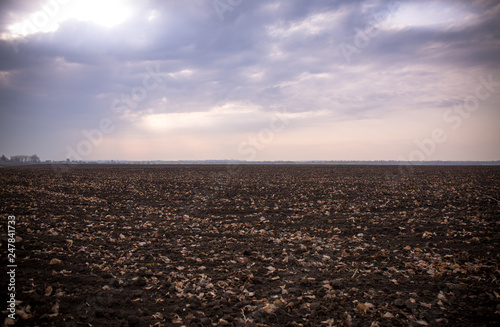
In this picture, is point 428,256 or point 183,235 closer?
point 428,256

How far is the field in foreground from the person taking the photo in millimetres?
5438

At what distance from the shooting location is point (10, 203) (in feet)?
52.1

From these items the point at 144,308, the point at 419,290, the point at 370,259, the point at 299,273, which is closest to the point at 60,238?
the point at 144,308

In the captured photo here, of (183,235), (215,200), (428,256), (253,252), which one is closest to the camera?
(428,256)

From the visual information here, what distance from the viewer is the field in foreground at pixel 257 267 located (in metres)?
5.44

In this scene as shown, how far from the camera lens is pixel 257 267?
7.87 m

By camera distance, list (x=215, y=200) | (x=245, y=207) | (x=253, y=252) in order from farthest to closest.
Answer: (x=215, y=200) < (x=245, y=207) < (x=253, y=252)

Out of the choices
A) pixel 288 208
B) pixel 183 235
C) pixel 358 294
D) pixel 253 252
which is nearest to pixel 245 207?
pixel 288 208

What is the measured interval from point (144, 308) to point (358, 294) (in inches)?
194

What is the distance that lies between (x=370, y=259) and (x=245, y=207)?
9.61 meters

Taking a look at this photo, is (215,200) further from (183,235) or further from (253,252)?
(253,252)

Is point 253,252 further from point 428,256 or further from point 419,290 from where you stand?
point 428,256

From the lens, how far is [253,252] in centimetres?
916

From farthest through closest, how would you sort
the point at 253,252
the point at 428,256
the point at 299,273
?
the point at 253,252, the point at 428,256, the point at 299,273
